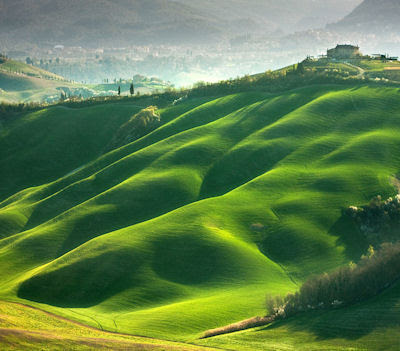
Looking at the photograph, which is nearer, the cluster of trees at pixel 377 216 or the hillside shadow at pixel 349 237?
the hillside shadow at pixel 349 237

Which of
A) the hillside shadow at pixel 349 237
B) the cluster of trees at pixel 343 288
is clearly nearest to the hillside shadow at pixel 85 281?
the cluster of trees at pixel 343 288

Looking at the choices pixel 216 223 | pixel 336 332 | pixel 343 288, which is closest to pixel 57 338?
pixel 336 332

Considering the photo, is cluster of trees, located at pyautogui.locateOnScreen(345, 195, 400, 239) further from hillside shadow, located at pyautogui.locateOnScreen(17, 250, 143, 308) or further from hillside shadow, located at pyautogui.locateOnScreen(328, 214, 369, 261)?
hillside shadow, located at pyautogui.locateOnScreen(17, 250, 143, 308)

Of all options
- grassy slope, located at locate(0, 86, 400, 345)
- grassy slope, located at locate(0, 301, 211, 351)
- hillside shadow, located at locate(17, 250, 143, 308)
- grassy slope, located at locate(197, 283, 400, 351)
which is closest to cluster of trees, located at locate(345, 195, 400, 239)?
grassy slope, located at locate(0, 86, 400, 345)

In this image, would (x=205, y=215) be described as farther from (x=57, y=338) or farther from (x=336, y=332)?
(x=57, y=338)

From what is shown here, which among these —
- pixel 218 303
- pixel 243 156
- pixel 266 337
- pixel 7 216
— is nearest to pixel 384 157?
pixel 243 156

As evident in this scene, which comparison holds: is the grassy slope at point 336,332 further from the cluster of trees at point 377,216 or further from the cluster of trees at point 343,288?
the cluster of trees at point 377,216

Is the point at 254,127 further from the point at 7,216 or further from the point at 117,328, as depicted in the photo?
the point at 117,328
